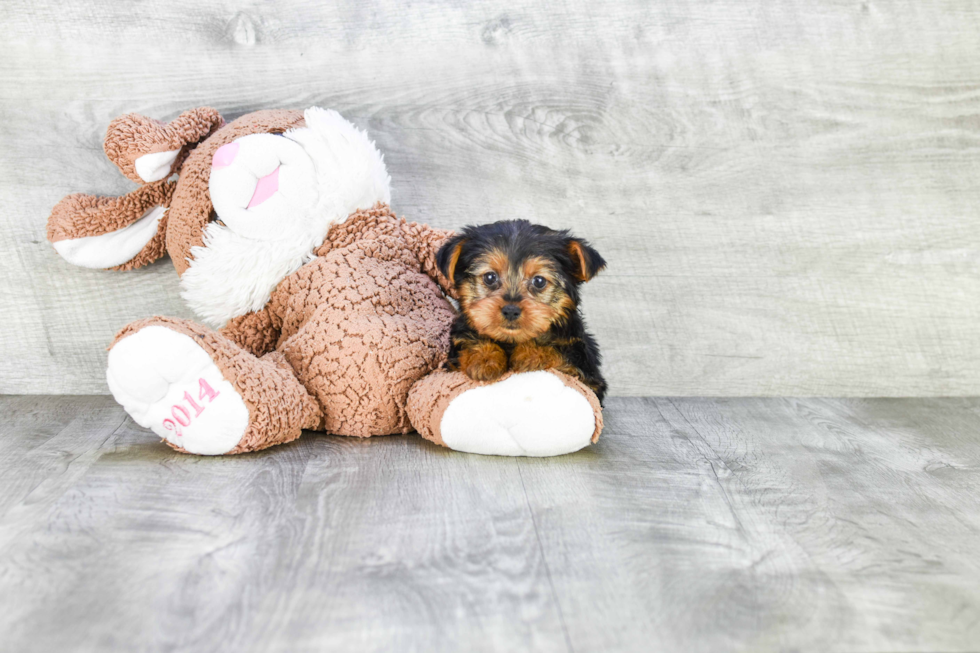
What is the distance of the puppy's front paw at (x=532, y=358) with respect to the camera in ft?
6.02

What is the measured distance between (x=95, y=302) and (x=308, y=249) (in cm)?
87

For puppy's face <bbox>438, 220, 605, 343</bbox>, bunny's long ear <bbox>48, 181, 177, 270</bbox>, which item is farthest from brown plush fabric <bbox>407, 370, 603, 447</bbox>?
bunny's long ear <bbox>48, 181, 177, 270</bbox>

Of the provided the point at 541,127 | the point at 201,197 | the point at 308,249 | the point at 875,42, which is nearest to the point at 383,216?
the point at 308,249

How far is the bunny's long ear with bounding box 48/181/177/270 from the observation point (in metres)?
2.32

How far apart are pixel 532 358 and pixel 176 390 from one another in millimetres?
816

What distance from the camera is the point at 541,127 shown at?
8.38 feet

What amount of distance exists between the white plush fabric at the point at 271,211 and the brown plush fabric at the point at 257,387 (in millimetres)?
293

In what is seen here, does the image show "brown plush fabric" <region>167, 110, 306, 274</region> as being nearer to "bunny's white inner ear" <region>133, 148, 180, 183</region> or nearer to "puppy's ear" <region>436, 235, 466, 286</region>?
"bunny's white inner ear" <region>133, 148, 180, 183</region>

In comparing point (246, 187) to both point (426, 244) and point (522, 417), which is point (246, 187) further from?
point (522, 417)

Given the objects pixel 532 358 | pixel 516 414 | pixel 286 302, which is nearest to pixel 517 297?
pixel 532 358

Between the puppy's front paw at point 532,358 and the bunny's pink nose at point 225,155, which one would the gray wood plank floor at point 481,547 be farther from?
the bunny's pink nose at point 225,155

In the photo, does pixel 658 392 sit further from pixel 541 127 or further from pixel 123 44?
pixel 123 44

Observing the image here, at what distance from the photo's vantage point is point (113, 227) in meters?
2.34

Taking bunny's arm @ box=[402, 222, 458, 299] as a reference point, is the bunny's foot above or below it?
below
